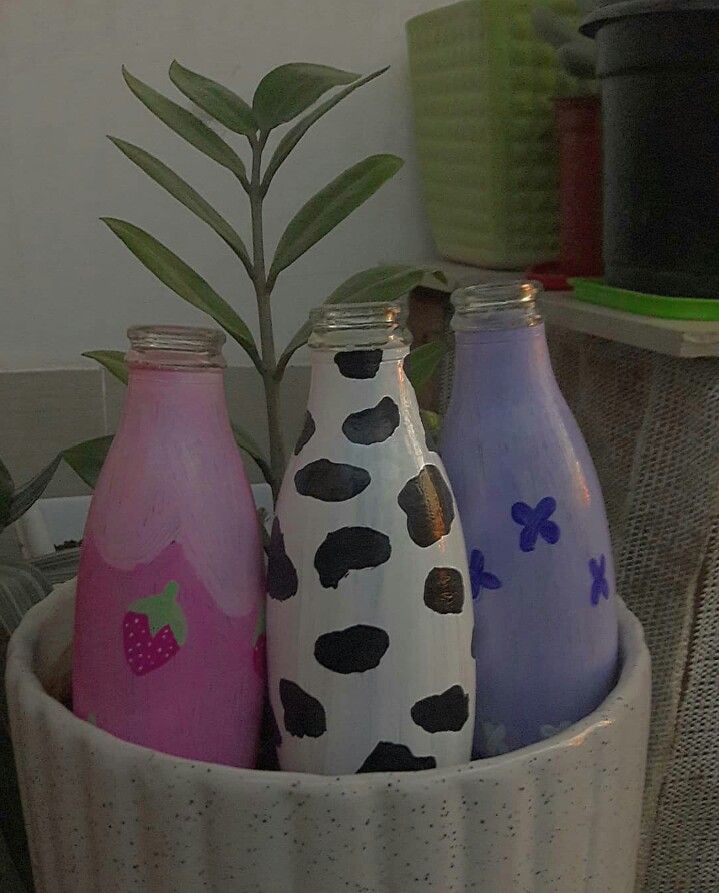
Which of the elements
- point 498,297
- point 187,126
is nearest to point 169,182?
point 187,126

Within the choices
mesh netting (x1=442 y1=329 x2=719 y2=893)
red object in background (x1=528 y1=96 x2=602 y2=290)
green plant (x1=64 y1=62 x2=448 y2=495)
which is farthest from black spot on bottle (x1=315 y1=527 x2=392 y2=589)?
red object in background (x1=528 y1=96 x2=602 y2=290)

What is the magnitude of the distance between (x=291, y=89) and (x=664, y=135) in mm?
203

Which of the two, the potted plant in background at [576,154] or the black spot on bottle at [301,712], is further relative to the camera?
the potted plant in background at [576,154]

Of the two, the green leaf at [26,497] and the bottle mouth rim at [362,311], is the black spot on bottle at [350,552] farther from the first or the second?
the green leaf at [26,497]

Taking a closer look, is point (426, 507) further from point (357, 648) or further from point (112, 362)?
point (112, 362)

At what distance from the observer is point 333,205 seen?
40cm

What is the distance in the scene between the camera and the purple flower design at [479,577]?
311 mm

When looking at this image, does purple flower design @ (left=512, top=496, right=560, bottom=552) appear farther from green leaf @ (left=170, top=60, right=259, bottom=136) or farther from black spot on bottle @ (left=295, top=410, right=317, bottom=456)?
green leaf @ (left=170, top=60, right=259, bottom=136)

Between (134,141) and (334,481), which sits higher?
(134,141)

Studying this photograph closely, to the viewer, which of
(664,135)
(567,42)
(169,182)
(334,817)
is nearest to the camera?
(334,817)

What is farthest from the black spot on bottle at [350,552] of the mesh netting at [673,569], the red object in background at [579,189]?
the red object in background at [579,189]

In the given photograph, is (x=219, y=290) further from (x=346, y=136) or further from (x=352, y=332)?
(x=352, y=332)

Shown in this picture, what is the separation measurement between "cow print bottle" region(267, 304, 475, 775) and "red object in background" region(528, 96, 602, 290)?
0.34 meters

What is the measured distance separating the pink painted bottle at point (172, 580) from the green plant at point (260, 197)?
2.7 inches
